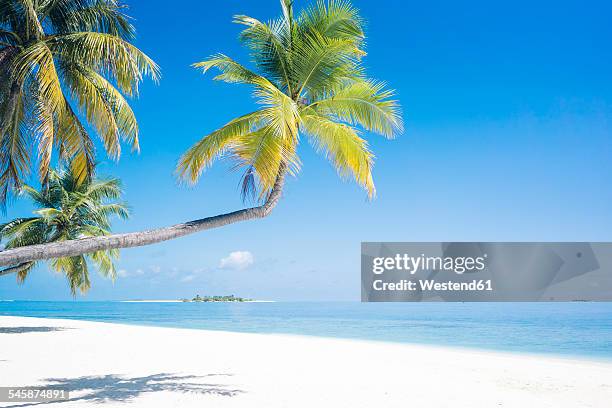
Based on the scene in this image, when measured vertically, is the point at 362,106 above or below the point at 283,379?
above

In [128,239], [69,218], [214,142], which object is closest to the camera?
[128,239]

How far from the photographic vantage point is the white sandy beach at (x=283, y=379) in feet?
24.5

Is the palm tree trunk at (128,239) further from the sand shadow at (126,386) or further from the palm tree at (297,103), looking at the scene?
the sand shadow at (126,386)

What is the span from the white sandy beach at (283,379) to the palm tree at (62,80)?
3.41m

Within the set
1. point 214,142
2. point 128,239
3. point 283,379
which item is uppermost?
point 214,142

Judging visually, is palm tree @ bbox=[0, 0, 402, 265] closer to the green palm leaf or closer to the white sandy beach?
the green palm leaf

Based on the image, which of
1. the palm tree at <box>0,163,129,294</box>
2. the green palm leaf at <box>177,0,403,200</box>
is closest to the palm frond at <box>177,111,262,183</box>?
the green palm leaf at <box>177,0,403,200</box>

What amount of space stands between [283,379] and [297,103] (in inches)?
181

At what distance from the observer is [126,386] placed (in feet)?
27.0

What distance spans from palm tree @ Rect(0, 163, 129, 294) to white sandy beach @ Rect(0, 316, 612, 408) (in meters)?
3.35

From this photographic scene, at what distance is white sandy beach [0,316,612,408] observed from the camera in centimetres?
748

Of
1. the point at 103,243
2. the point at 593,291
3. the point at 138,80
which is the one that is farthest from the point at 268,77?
the point at 593,291

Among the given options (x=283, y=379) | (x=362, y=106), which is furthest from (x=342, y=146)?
(x=283, y=379)

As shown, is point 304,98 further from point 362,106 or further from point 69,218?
point 69,218
